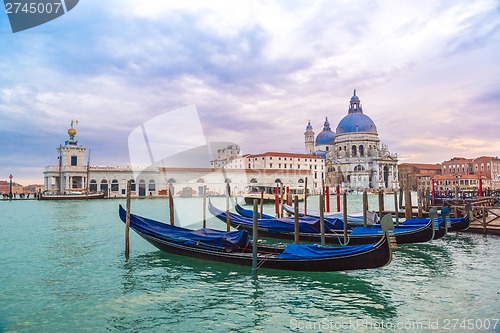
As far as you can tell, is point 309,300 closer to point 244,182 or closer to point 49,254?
point 49,254

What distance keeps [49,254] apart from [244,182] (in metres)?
46.5

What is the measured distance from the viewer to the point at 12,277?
8.38 m

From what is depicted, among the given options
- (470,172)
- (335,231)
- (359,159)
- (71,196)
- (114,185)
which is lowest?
(335,231)

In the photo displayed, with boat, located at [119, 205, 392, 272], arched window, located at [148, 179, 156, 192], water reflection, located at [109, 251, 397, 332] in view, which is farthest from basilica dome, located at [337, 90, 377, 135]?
water reflection, located at [109, 251, 397, 332]

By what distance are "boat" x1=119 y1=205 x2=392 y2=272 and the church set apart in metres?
66.5

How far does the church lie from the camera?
7444cm

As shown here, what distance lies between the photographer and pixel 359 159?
246ft

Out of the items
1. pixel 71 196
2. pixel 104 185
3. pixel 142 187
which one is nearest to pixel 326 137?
pixel 142 187

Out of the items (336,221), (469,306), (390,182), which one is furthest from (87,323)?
(390,182)

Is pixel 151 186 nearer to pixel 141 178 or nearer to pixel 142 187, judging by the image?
pixel 142 187

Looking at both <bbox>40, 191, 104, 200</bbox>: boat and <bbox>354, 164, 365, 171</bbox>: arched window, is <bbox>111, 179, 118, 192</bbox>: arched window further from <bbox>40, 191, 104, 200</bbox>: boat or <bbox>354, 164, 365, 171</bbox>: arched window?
<bbox>354, 164, 365, 171</bbox>: arched window

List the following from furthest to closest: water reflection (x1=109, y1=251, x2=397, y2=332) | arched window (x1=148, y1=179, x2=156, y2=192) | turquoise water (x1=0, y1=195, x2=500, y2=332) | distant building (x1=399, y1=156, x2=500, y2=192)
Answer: distant building (x1=399, y1=156, x2=500, y2=192) < arched window (x1=148, y1=179, x2=156, y2=192) < water reflection (x1=109, y1=251, x2=397, y2=332) < turquoise water (x1=0, y1=195, x2=500, y2=332)

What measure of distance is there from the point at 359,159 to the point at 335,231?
65.5 m

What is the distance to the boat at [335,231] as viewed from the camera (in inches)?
433
